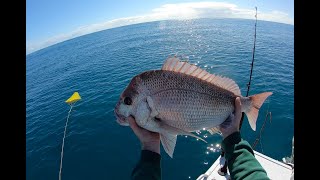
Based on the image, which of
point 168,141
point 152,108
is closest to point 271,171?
point 168,141

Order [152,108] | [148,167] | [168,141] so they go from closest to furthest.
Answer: [148,167], [152,108], [168,141]

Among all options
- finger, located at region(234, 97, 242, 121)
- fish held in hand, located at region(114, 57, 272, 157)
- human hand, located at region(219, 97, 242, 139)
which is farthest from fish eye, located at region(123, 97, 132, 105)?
finger, located at region(234, 97, 242, 121)

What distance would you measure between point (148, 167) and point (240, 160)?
114 cm

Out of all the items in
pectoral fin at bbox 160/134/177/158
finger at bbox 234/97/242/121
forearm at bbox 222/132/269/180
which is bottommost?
forearm at bbox 222/132/269/180

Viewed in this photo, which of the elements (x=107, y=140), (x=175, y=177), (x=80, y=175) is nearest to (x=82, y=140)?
(x=107, y=140)

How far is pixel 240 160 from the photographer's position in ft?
9.24

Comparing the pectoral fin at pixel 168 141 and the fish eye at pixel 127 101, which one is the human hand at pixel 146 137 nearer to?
the pectoral fin at pixel 168 141

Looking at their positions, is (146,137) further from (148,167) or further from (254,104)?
(254,104)

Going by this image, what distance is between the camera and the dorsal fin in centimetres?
311

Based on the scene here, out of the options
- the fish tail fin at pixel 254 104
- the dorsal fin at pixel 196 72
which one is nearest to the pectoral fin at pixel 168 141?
the dorsal fin at pixel 196 72

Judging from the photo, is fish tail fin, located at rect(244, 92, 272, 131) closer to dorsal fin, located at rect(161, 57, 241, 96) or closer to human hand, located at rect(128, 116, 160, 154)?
dorsal fin, located at rect(161, 57, 241, 96)

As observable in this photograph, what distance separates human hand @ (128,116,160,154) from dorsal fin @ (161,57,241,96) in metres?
0.87

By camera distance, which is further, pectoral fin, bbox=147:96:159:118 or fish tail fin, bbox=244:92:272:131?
fish tail fin, bbox=244:92:272:131
